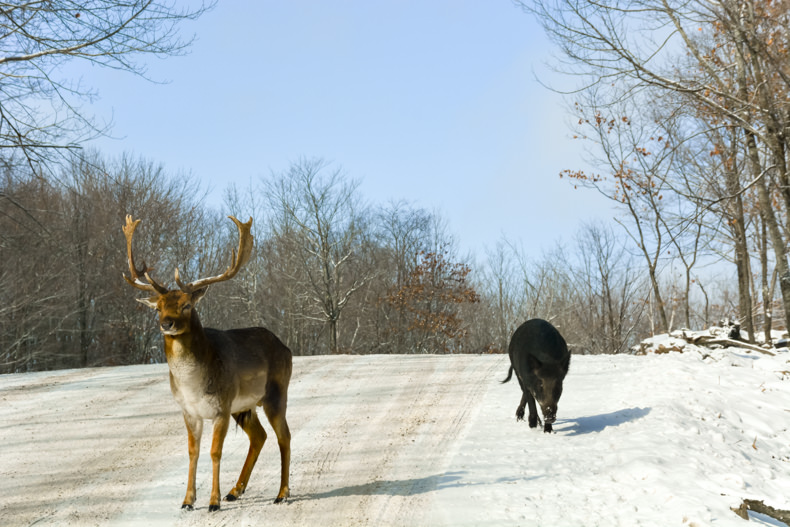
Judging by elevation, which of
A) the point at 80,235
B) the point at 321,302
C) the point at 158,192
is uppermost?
the point at 158,192

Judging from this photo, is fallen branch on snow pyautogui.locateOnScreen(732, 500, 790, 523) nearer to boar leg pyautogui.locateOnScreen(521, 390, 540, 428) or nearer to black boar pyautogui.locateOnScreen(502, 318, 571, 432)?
black boar pyautogui.locateOnScreen(502, 318, 571, 432)

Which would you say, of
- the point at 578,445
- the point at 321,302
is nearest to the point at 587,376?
the point at 578,445

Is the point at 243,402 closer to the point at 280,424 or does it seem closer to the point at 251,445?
the point at 280,424

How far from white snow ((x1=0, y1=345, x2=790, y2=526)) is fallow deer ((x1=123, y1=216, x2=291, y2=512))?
65 cm

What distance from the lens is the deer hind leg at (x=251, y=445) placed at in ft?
21.4

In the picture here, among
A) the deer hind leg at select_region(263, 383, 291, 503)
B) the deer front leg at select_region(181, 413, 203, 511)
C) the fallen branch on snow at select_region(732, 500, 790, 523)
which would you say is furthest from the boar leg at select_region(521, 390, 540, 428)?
the deer front leg at select_region(181, 413, 203, 511)

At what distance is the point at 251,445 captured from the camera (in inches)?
260

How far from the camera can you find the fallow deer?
225 inches

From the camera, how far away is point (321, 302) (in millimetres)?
35406

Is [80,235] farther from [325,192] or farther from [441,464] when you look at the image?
[441,464]

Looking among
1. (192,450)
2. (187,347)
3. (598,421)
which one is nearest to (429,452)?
(598,421)

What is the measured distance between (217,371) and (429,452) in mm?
3573

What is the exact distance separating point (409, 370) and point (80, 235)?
21.3m

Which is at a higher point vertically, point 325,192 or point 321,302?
point 325,192
